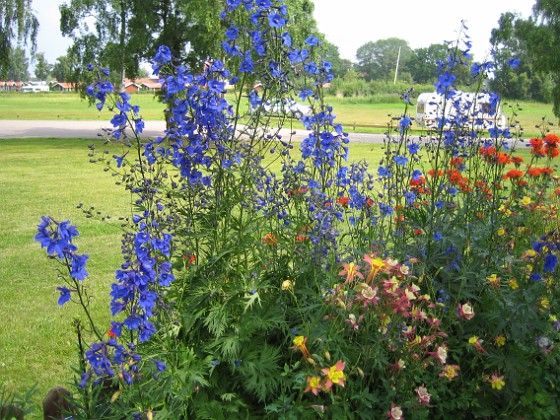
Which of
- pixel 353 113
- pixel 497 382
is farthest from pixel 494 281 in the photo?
pixel 353 113

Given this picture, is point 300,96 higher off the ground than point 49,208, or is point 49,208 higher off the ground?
point 300,96

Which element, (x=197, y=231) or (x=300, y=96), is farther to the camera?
(x=300, y=96)

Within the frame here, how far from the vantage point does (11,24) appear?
18.2 metres

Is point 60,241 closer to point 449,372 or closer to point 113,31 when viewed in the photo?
point 449,372

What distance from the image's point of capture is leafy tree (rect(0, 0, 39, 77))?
18.0m

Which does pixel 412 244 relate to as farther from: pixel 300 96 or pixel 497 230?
pixel 300 96

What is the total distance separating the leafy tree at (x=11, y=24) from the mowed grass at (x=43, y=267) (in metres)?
7.33

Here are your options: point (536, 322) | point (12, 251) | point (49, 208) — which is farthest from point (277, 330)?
point (49, 208)

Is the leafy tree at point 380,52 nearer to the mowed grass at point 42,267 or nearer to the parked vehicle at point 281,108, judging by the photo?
the mowed grass at point 42,267

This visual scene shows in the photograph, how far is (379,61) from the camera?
353 feet

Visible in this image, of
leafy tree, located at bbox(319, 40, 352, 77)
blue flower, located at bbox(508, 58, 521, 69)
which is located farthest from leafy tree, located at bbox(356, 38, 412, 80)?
blue flower, located at bbox(508, 58, 521, 69)

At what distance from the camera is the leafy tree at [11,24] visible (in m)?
18.0

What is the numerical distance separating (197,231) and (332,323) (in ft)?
2.47

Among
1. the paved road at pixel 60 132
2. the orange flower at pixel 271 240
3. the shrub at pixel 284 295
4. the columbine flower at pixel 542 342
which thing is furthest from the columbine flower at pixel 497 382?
the paved road at pixel 60 132
